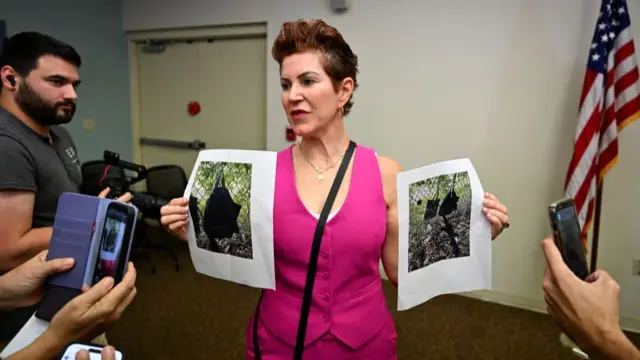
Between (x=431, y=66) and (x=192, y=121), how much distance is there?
2.51 meters

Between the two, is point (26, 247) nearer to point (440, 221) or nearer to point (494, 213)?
point (440, 221)

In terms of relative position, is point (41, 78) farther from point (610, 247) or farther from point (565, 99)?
point (610, 247)

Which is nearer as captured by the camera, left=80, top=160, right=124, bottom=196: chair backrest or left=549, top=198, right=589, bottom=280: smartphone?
left=549, top=198, right=589, bottom=280: smartphone

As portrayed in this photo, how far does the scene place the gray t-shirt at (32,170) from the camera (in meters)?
1.28

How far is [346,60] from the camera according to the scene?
1.13 metres

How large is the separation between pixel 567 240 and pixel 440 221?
267 mm

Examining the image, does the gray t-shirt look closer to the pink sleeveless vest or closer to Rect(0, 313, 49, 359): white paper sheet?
Rect(0, 313, 49, 359): white paper sheet

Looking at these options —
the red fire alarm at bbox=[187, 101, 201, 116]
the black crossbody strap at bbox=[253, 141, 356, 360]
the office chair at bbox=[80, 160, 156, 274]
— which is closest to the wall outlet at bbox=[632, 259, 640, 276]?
the black crossbody strap at bbox=[253, 141, 356, 360]

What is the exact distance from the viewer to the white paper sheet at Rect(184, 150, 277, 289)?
40.5 inches

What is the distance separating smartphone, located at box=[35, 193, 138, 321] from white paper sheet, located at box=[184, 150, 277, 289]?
0.23 meters

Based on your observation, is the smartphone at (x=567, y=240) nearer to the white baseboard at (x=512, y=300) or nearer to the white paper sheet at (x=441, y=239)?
the white paper sheet at (x=441, y=239)

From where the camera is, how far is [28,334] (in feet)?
2.91

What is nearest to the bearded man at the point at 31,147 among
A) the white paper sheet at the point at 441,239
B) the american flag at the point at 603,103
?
the white paper sheet at the point at 441,239

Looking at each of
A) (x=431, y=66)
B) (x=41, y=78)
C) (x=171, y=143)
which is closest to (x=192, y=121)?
(x=171, y=143)
